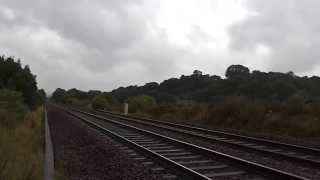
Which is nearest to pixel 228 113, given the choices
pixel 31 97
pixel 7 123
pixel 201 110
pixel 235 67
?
pixel 201 110

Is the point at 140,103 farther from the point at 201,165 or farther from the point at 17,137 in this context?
the point at 201,165

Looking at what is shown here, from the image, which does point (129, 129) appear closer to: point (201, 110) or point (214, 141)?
point (214, 141)

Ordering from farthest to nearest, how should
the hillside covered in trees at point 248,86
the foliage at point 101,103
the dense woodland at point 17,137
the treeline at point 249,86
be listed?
1. the foliage at point 101,103
2. the treeline at point 249,86
3. the hillside covered in trees at point 248,86
4. the dense woodland at point 17,137

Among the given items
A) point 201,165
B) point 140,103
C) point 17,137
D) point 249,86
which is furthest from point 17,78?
point 201,165

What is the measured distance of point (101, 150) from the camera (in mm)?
14805

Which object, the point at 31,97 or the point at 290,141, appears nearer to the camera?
the point at 290,141

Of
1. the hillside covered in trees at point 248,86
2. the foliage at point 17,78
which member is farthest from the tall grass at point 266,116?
the foliage at point 17,78

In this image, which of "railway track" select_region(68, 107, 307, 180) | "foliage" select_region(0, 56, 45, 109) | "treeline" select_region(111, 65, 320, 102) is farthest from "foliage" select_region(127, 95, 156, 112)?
"railway track" select_region(68, 107, 307, 180)

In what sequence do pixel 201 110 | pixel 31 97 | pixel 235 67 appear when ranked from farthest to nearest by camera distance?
pixel 235 67 → pixel 31 97 → pixel 201 110

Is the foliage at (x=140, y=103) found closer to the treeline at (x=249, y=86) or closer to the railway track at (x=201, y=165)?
the treeline at (x=249, y=86)

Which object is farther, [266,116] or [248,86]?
[248,86]

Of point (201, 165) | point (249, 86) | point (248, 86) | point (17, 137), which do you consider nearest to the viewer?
point (201, 165)

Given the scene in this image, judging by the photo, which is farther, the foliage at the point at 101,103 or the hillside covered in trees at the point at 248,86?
the foliage at the point at 101,103

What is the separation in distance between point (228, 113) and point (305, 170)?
Answer: 16.2 meters
